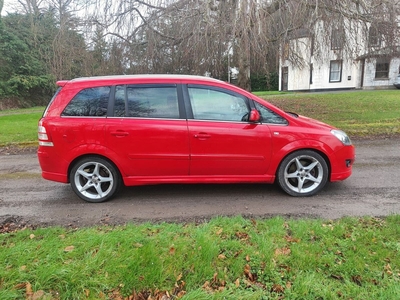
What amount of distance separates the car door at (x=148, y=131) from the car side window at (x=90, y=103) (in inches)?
6.2

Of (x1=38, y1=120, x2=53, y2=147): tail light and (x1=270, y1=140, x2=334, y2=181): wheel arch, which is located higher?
(x1=38, y1=120, x2=53, y2=147): tail light

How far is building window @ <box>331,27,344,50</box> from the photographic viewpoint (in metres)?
8.28

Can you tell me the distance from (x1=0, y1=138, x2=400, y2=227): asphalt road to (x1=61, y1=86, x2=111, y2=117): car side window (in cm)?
128

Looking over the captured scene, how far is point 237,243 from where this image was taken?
109 inches

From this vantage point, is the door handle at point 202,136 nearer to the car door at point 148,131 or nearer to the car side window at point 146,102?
the car door at point 148,131

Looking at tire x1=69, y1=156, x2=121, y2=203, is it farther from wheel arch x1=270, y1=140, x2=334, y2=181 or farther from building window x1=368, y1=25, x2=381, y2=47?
building window x1=368, y1=25, x2=381, y2=47

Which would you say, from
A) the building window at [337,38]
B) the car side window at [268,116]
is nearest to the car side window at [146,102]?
the car side window at [268,116]

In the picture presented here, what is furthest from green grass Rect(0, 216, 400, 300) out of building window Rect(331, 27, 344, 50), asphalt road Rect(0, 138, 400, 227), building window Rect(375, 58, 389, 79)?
building window Rect(375, 58, 389, 79)

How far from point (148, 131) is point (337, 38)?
7398mm

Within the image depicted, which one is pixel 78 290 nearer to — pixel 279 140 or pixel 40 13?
pixel 279 140

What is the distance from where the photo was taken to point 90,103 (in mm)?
4000

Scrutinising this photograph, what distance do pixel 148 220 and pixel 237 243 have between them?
1247mm

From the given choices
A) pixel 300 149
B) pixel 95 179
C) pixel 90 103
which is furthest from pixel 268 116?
pixel 95 179

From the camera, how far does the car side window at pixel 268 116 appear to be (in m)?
4.03
